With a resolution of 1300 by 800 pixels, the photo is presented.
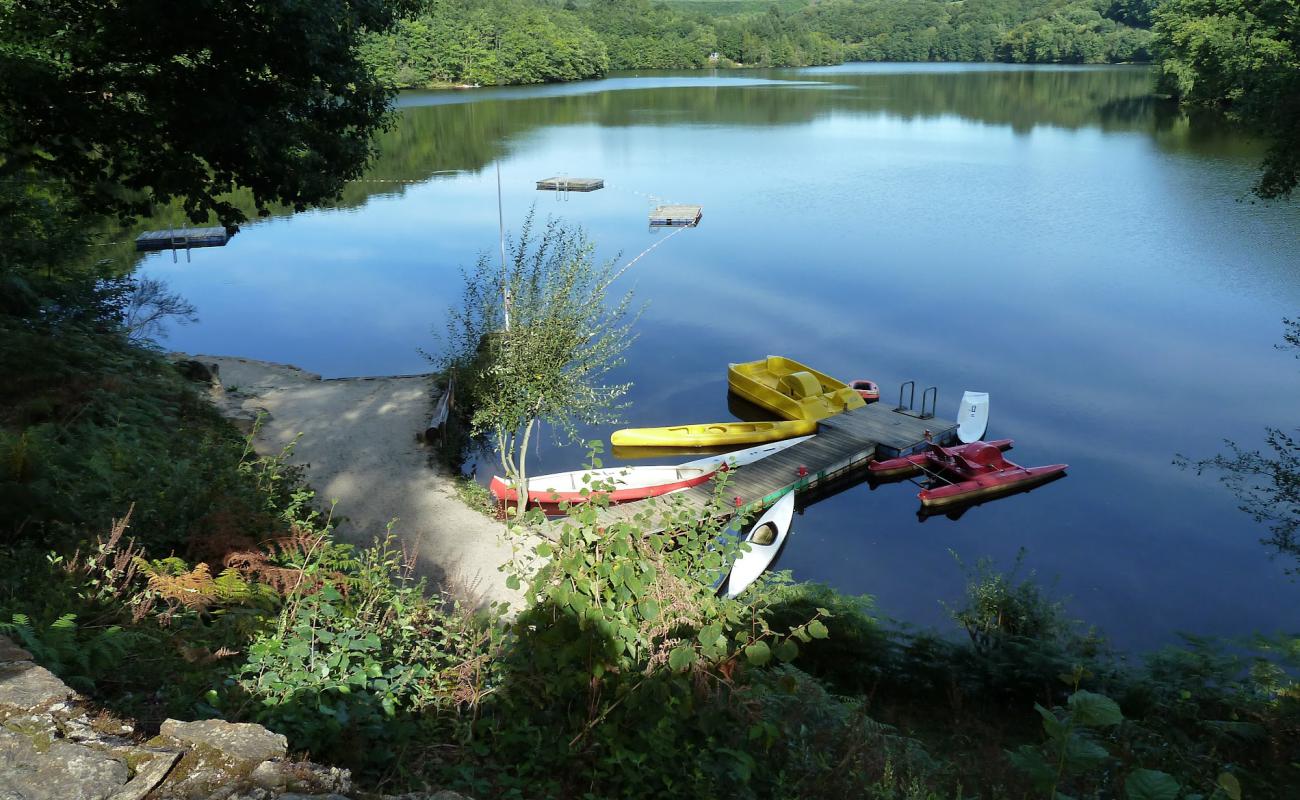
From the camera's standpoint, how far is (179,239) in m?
38.6

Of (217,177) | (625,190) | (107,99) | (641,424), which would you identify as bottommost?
(641,424)

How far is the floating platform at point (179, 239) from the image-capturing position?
37719mm

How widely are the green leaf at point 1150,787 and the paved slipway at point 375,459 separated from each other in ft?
Answer: 24.9

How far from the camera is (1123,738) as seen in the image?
6.15 metres

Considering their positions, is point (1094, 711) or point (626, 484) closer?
point (1094, 711)

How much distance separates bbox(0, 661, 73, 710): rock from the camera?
2947mm

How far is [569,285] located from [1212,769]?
415 inches

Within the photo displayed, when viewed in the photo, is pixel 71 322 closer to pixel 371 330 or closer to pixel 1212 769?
pixel 1212 769

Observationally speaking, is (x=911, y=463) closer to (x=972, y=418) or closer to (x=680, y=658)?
(x=972, y=418)

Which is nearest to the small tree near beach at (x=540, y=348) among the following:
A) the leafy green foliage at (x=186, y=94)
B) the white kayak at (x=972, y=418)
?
the leafy green foliage at (x=186, y=94)

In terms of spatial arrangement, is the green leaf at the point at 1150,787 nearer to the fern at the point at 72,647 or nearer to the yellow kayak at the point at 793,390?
the fern at the point at 72,647

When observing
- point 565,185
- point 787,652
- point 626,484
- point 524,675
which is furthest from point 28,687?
point 565,185

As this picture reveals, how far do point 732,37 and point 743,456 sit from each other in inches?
5193

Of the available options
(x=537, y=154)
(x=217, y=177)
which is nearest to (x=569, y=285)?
(x=217, y=177)
